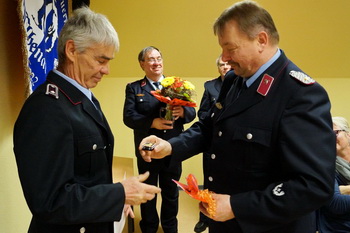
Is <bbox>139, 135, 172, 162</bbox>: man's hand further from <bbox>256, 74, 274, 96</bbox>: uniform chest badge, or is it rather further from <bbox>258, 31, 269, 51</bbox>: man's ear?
<bbox>258, 31, 269, 51</bbox>: man's ear

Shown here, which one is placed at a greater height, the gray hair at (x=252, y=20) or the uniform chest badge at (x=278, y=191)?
the gray hair at (x=252, y=20)

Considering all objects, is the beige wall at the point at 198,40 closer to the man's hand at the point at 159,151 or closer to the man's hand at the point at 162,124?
the man's hand at the point at 162,124

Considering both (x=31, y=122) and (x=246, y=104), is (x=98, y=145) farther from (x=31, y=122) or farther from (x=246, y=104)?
(x=246, y=104)

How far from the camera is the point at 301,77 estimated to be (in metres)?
1.12

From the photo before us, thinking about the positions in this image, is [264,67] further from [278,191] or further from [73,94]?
[73,94]

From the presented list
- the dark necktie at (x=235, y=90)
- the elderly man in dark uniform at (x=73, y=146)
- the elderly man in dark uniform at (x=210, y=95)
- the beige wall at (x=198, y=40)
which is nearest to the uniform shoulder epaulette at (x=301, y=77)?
the dark necktie at (x=235, y=90)

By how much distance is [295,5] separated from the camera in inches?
146

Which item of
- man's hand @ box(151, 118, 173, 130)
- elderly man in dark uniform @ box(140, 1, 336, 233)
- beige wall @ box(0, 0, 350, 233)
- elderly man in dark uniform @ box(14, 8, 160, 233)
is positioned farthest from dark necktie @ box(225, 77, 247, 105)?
beige wall @ box(0, 0, 350, 233)

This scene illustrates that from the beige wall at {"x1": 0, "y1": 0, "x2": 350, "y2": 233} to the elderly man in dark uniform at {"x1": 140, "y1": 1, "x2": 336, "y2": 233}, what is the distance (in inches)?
106

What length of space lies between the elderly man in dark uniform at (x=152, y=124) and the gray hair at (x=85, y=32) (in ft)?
4.95

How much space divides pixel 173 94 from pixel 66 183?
4.76ft

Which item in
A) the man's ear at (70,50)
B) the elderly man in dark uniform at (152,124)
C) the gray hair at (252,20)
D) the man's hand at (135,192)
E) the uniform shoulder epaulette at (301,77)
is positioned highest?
the gray hair at (252,20)

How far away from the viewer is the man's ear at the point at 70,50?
1.18 meters

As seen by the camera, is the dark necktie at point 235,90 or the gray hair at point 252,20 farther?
the dark necktie at point 235,90
